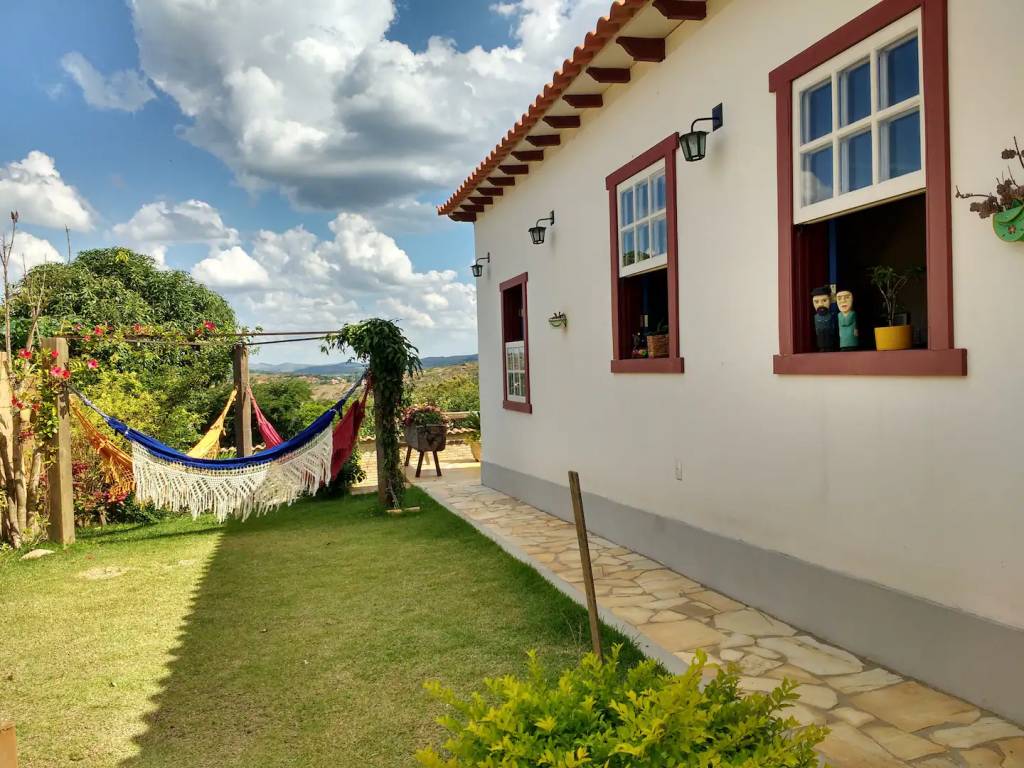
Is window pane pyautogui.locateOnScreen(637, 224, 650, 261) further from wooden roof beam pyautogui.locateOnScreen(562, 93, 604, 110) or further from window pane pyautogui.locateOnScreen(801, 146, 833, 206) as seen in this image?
window pane pyautogui.locateOnScreen(801, 146, 833, 206)

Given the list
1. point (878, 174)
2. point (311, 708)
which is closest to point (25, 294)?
point (311, 708)

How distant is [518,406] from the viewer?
23.7ft

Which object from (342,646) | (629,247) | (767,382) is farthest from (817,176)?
(342,646)

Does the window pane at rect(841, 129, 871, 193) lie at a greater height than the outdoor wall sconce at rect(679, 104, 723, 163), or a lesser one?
lesser

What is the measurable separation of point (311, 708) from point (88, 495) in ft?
16.5

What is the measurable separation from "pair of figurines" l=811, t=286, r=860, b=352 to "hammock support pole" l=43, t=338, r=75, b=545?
5.70 meters

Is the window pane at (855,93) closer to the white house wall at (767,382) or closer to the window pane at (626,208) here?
the white house wall at (767,382)

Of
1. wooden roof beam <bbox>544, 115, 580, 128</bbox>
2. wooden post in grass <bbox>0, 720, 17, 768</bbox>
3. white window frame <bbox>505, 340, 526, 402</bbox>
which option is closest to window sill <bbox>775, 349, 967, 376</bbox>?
wooden post in grass <bbox>0, 720, 17, 768</bbox>

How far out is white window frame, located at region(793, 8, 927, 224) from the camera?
2.68 metres

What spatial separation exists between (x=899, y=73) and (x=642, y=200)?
2114 millimetres

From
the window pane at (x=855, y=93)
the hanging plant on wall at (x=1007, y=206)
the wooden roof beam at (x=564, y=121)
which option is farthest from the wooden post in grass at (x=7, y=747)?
the wooden roof beam at (x=564, y=121)

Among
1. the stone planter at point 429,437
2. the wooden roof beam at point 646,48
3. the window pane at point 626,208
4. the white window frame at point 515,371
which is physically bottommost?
the stone planter at point 429,437

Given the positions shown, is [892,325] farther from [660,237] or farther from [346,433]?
Answer: [346,433]

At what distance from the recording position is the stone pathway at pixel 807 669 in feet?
7.30
